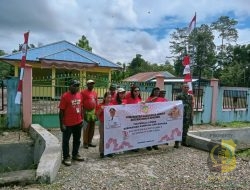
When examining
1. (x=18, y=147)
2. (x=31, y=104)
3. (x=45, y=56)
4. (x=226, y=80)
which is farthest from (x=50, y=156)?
(x=226, y=80)

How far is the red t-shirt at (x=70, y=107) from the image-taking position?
631cm

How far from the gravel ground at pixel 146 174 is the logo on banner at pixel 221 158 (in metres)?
0.13

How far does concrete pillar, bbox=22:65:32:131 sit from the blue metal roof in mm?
10273

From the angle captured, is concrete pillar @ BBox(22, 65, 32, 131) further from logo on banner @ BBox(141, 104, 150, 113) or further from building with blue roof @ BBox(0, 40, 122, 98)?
building with blue roof @ BBox(0, 40, 122, 98)

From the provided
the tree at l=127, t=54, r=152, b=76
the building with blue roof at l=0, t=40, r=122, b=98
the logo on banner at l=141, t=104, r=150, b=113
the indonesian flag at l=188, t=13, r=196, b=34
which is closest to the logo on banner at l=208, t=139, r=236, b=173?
the logo on banner at l=141, t=104, r=150, b=113

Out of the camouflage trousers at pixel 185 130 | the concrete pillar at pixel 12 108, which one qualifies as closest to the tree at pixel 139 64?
the concrete pillar at pixel 12 108

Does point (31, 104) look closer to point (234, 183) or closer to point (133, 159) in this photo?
point (133, 159)

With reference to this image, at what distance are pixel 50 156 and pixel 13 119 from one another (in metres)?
4.35

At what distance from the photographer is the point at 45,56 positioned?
20.4m

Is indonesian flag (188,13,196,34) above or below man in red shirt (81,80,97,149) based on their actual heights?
above

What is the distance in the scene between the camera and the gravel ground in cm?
536

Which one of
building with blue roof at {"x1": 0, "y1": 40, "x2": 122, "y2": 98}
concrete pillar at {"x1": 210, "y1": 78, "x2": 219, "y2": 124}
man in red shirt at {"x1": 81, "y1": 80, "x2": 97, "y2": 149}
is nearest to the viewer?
man in red shirt at {"x1": 81, "y1": 80, "x2": 97, "y2": 149}

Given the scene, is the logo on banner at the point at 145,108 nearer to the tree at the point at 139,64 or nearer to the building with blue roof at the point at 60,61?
the building with blue roof at the point at 60,61

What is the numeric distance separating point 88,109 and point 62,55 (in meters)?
14.3
